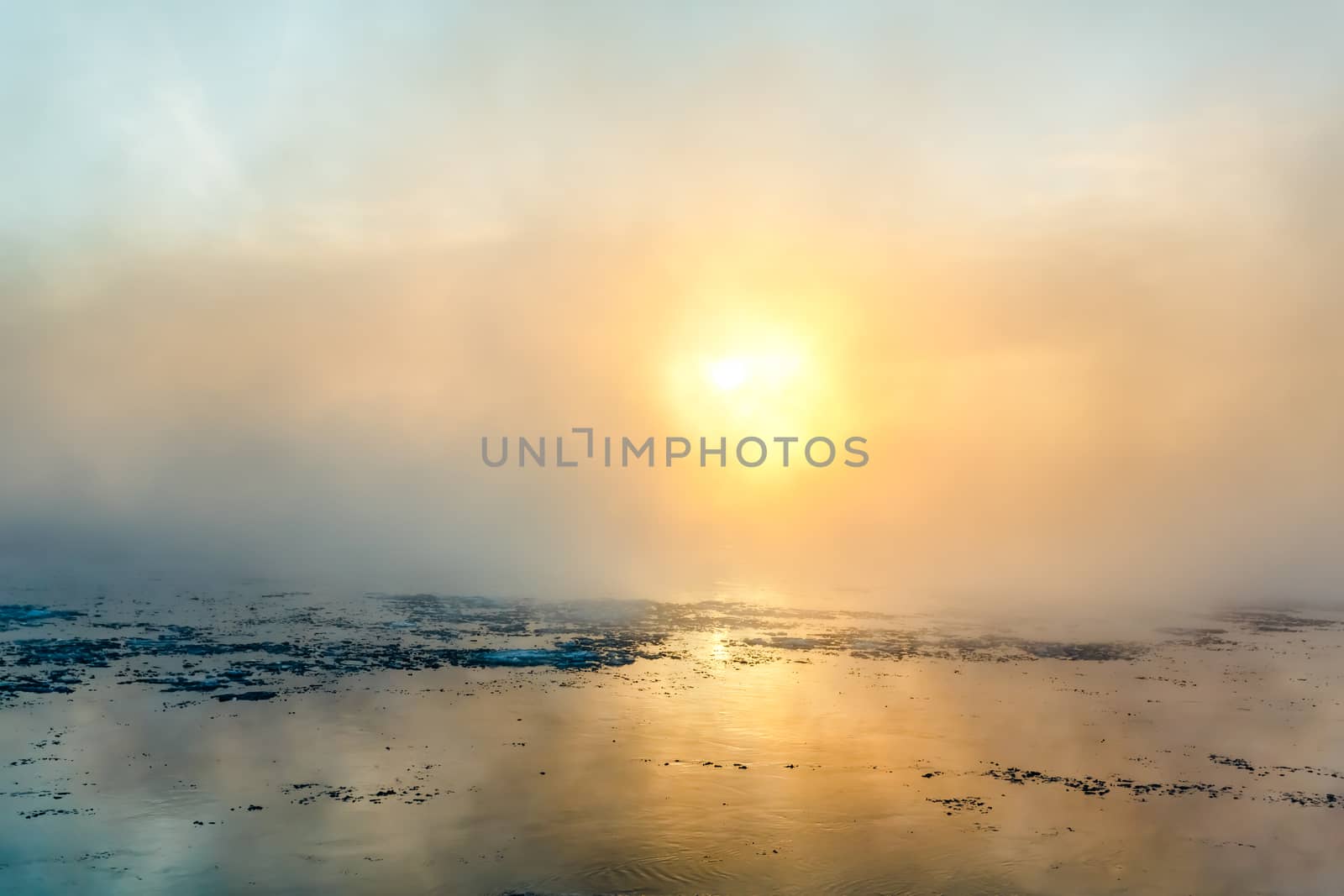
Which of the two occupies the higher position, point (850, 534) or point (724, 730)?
point (850, 534)

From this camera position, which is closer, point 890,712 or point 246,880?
point 246,880

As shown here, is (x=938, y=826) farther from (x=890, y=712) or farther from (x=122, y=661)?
(x=122, y=661)

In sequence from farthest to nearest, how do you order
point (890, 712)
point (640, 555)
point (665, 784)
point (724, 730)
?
point (640, 555)
point (890, 712)
point (724, 730)
point (665, 784)

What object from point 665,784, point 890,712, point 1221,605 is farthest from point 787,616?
point 1221,605

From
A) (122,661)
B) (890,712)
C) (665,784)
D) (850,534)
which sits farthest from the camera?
(850,534)

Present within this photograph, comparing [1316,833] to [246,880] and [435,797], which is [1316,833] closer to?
[435,797]

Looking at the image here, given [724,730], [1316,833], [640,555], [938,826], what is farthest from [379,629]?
[640,555]
